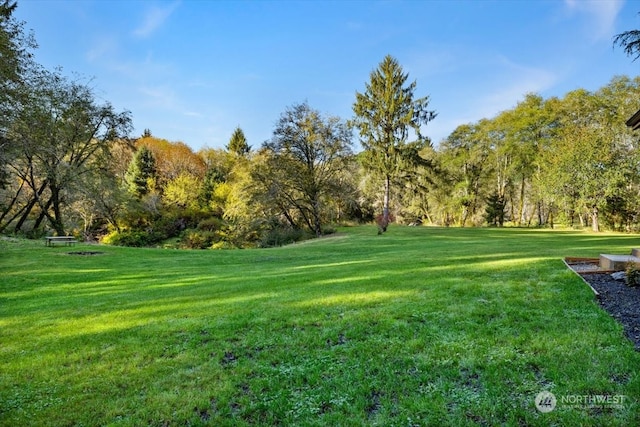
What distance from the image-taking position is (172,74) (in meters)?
20.1

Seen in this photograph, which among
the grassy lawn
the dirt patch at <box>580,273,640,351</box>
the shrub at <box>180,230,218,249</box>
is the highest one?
the dirt patch at <box>580,273,640,351</box>

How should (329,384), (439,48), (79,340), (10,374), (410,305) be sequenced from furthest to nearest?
(439,48), (410,305), (79,340), (10,374), (329,384)

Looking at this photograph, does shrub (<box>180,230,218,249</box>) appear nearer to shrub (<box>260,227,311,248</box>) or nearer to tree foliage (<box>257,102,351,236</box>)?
shrub (<box>260,227,311,248</box>)

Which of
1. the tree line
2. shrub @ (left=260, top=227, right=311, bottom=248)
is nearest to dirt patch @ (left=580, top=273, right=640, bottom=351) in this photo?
the tree line

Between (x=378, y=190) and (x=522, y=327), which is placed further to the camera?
(x=378, y=190)

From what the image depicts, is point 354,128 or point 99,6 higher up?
point 99,6

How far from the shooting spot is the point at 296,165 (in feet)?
84.2

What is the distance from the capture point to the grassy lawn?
2.77 meters

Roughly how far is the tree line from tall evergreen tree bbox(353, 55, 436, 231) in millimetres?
73

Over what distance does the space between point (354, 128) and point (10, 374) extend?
24.0 meters

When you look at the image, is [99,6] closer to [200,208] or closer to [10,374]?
[10,374]

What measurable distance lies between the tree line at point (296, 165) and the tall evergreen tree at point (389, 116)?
0.24ft

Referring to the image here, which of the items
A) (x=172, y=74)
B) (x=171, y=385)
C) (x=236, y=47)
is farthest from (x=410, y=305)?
(x=172, y=74)

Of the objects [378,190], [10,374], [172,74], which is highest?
[172,74]
